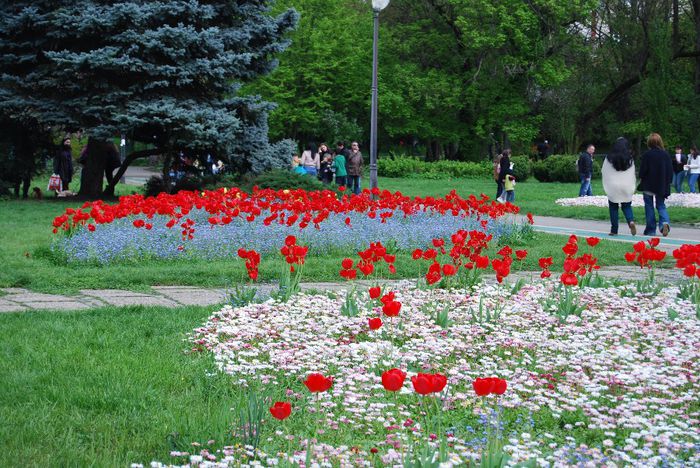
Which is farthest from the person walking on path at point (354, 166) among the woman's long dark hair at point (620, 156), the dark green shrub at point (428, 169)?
the dark green shrub at point (428, 169)

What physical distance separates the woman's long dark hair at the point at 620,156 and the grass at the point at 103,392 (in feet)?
35.0

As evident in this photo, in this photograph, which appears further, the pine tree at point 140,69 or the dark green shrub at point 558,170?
the dark green shrub at point 558,170

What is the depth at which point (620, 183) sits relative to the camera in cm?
1577

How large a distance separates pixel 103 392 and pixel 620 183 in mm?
12594

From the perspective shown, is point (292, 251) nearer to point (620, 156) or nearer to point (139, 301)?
point (139, 301)

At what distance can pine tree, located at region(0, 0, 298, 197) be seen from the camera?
19.9 metres

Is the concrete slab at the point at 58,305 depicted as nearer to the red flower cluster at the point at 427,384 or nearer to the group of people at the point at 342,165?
the red flower cluster at the point at 427,384

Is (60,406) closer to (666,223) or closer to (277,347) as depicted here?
(277,347)

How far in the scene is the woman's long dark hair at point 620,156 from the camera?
15.8 metres

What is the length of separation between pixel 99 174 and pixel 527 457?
21398mm

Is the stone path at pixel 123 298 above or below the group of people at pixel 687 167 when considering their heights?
below

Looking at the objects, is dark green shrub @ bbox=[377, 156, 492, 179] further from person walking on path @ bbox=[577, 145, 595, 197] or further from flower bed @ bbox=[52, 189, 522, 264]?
flower bed @ bbox=[52, 189, 522, 264]

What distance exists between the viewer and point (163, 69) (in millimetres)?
20016

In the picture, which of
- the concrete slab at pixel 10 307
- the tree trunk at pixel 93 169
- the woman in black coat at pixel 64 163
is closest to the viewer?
the concrete slab at pixel 10 307
